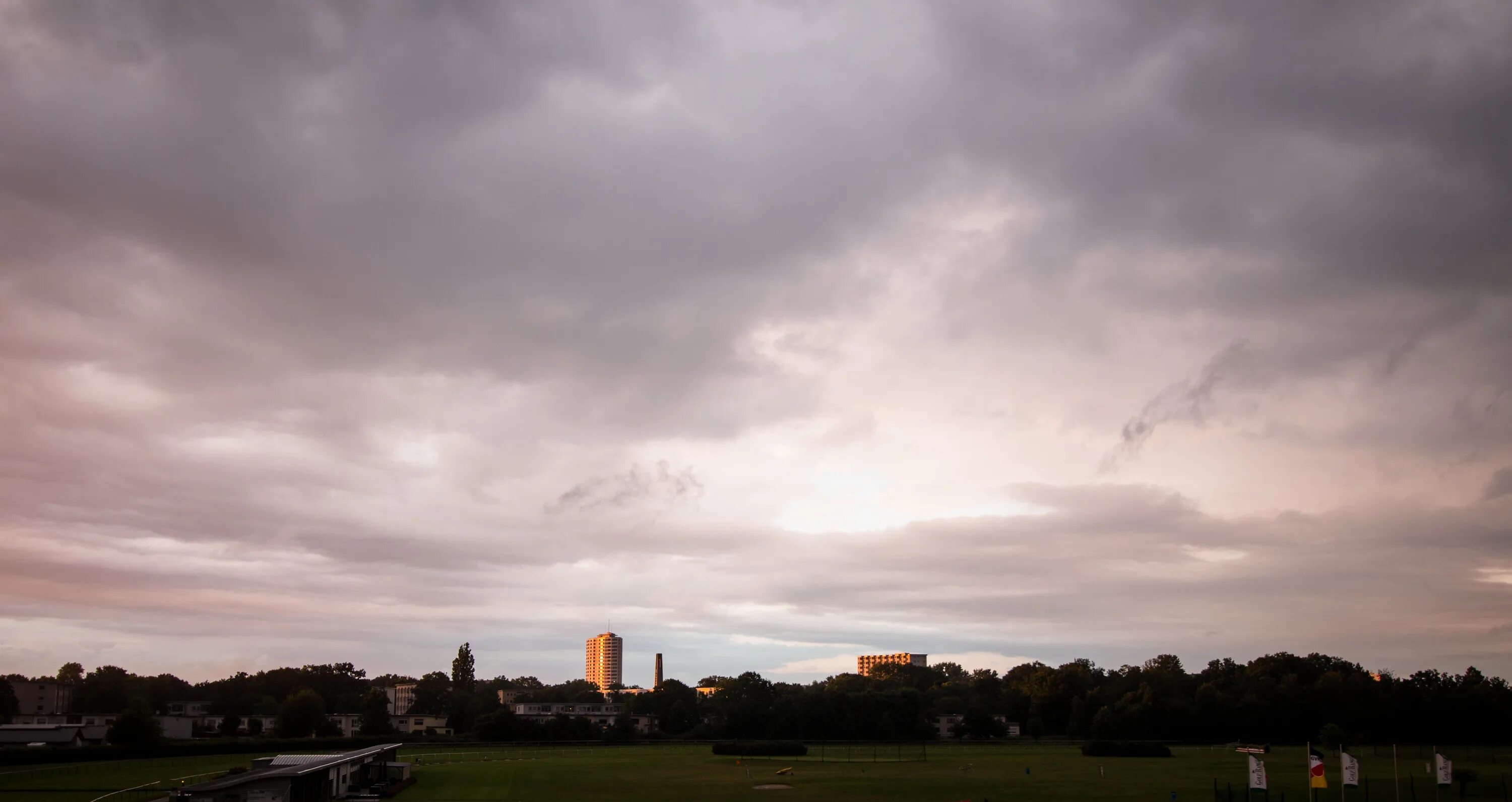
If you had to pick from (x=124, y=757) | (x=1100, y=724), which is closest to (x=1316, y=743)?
(x=1100, y=724)

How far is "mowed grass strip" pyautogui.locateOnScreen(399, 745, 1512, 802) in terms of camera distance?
57.8 m

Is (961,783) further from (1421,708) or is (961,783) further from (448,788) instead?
(1421,708)

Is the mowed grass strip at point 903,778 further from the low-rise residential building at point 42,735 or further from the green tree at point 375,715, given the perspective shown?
the green tree at point 375,715

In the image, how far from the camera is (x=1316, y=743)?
393 ft

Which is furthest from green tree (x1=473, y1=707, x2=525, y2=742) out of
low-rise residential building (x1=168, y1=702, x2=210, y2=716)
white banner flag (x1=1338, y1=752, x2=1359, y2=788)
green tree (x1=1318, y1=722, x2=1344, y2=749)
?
white banner flag (x1=1338, y1=752, x2=1359, y2=788)

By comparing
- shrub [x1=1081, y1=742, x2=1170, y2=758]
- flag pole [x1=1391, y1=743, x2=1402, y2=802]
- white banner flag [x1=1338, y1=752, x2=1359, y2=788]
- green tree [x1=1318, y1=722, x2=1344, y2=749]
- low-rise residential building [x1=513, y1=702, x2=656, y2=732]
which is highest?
white banner flag [x1=1338, y1=752, x2=1359, y2=788]

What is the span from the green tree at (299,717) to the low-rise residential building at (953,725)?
82.0 meters

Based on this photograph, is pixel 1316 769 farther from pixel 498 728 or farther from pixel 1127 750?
pixel 498 728

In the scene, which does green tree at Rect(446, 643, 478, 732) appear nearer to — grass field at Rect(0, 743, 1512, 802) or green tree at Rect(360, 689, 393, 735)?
green tree at Rect(360, 689, 393, 735)

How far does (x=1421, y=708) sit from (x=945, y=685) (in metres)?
79.6

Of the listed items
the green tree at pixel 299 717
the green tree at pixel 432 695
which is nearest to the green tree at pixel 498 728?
the green tree at pixel 299 717

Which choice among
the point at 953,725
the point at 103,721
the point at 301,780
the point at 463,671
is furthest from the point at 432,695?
the point at 301,780

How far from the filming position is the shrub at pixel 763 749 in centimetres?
10656

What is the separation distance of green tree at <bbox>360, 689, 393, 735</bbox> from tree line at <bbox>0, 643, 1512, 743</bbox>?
199 mm
